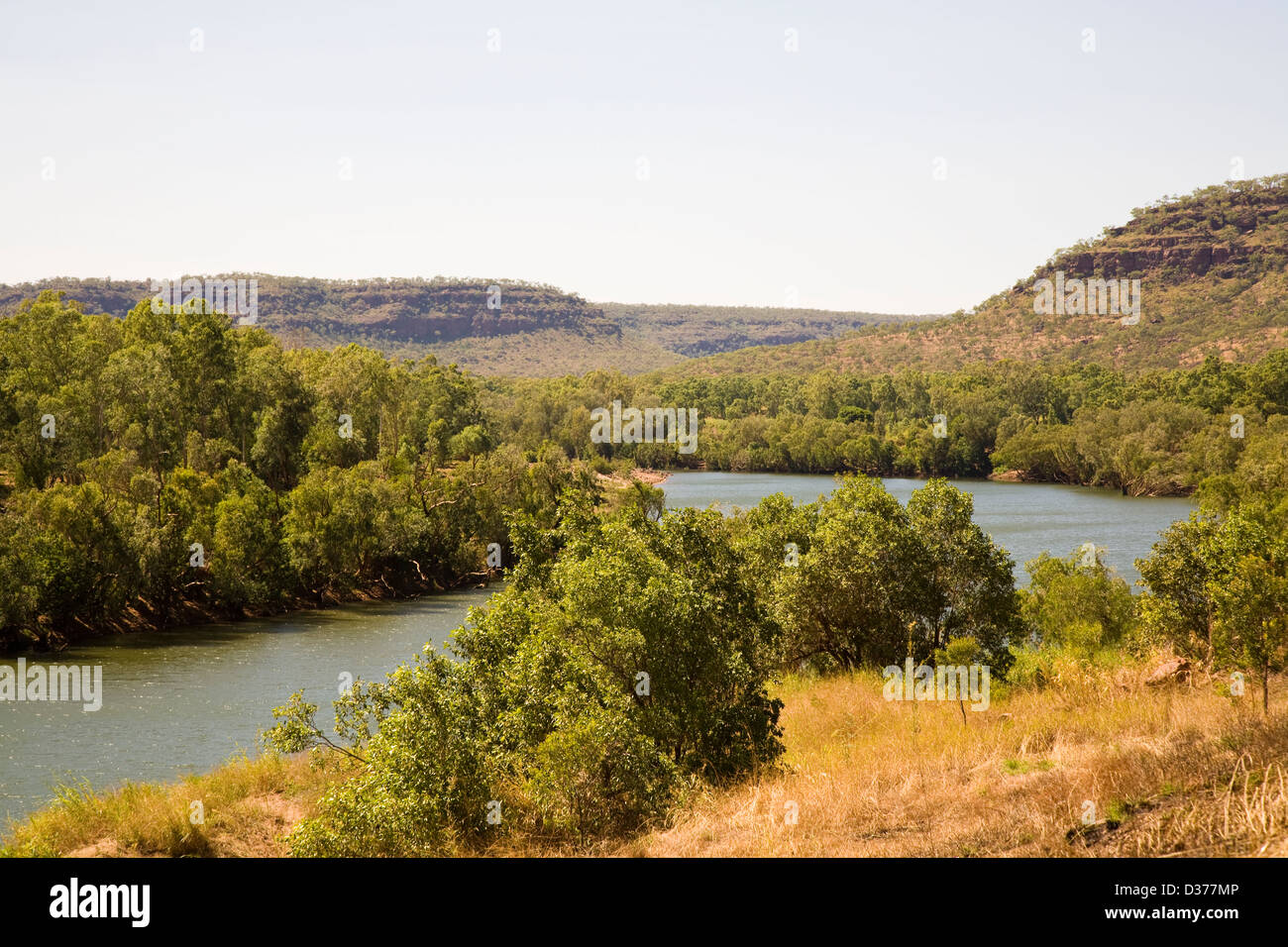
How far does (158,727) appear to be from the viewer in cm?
3553

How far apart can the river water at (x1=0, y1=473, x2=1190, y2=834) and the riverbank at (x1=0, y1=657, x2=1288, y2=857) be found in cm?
994

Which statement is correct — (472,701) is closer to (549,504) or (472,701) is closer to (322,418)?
(549,504)

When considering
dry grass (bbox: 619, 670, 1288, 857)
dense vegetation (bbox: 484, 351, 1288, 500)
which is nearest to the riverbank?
dry grass (bbox: 619, 670, 1288, 857)

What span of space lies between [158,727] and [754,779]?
2608cm

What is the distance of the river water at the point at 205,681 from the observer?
31391 mm

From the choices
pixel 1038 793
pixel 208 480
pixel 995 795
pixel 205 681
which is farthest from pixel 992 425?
pixel 1038 793

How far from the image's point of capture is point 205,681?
4275cm

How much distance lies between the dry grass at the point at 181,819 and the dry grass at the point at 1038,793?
11.7 metres

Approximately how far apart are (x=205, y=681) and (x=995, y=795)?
37484mm

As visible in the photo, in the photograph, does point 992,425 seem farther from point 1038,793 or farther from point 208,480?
point 1038,793

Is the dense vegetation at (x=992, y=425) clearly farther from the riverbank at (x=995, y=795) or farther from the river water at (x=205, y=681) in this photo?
the riverbank at (x=995, y=795)

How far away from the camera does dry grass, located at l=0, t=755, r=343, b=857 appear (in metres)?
21.0
